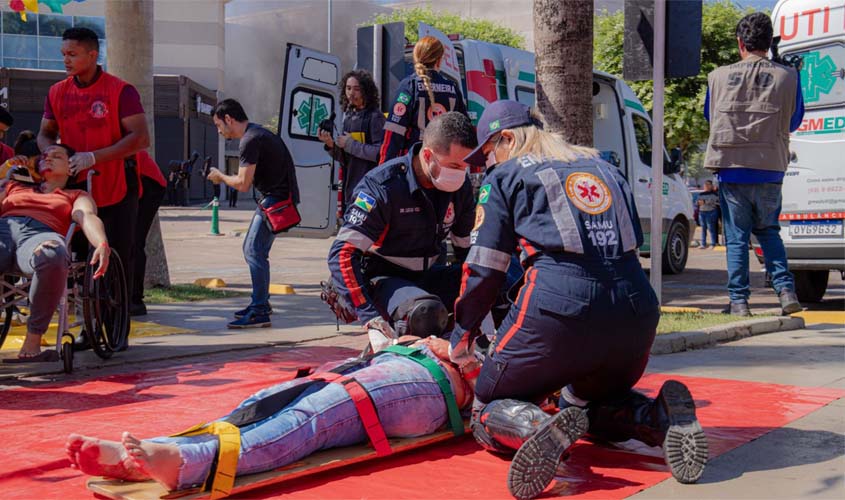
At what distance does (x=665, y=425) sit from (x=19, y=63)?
50085mm

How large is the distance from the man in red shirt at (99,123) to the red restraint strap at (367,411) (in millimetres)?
3579

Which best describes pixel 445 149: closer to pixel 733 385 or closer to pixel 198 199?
pixel 733 385

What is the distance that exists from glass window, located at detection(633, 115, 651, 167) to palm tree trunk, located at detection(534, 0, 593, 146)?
686 centimetres

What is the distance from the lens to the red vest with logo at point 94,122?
6824 millimetres

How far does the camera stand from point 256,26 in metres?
95.6

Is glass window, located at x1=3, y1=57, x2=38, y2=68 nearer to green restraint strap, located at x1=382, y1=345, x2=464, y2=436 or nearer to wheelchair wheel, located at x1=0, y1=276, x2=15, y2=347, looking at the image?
wheelchair wheel, located at x1=0, y1=276, x2=15, y2=347

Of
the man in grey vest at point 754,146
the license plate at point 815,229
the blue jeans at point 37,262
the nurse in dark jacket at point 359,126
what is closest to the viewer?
the blue jeans at point 37,262

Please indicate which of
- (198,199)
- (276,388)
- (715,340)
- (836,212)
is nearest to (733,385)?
(715,340)

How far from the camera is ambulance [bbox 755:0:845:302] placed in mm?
9539

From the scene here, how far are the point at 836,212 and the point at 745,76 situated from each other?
225 cm

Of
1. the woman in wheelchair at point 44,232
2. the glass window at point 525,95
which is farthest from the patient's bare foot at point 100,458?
the glass window at point 525,95

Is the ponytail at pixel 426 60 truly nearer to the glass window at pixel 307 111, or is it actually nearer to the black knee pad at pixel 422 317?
the black knee pad at pixel 422 317

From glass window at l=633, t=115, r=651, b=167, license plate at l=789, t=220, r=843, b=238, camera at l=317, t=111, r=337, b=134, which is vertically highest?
glass window at l=633, t=115, r=651, b=167

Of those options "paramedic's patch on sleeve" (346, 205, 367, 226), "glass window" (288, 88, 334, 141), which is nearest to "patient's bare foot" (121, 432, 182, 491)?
"paramedic's patch on sleeve" (346, 205, 367, 226)
